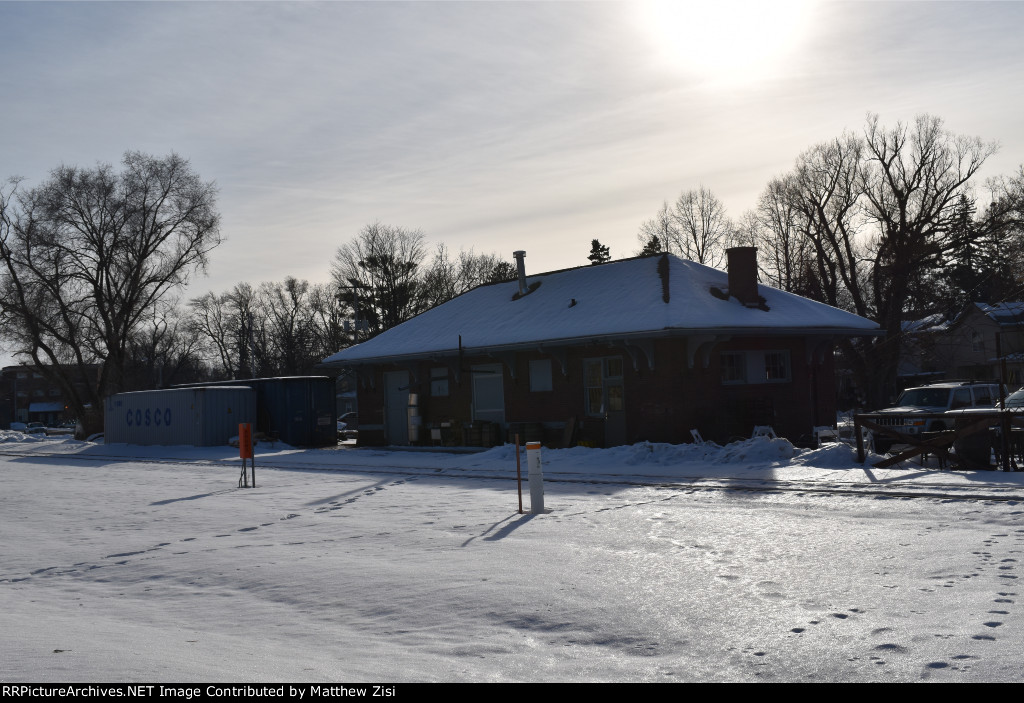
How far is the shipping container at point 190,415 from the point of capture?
3628cm

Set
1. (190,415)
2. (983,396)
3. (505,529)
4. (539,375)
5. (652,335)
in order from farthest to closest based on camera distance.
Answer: (190,415)
(539,375)
(983,396)
(652,335)
(505,529)

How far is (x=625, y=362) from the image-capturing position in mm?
26047

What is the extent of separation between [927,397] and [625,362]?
27.3 ft

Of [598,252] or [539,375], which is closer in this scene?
[539,375]

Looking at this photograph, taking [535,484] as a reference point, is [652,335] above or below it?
above

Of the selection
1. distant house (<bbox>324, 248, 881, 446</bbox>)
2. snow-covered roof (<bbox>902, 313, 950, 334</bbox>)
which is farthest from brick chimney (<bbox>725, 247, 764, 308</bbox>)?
snow-covered roof (<bbox>902, 313, 950, 334</bbox>)

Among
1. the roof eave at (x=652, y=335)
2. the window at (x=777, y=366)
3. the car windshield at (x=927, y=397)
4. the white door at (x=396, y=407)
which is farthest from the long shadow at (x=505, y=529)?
the white door at (x=396, y=407)

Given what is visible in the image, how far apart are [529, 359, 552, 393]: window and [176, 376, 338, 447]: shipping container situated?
1115 cm

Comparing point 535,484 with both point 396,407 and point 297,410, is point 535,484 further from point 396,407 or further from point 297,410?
point 297,410

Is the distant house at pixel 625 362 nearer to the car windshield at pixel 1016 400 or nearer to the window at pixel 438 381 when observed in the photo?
the window at pixel 438 381

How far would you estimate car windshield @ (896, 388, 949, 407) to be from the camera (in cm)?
2531

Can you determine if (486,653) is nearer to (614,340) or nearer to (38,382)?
(614,340)

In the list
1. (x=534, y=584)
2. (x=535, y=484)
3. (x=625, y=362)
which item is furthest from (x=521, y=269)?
(x=534, y=584)
